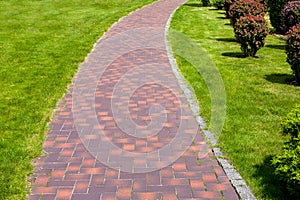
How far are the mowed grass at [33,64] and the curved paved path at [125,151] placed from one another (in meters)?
0.29

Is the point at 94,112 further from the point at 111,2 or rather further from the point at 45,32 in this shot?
the point at 111,2

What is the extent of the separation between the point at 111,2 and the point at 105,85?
717 inches

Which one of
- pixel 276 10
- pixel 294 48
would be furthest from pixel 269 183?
pixel 276 10

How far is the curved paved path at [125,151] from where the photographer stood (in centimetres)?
476

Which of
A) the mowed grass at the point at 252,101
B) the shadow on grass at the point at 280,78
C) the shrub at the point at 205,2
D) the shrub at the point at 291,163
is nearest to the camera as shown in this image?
the shrub at the point at 291,163

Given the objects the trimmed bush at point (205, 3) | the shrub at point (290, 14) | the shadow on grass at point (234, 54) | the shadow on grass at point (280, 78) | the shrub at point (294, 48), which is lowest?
the trimmed bush at point (205, 3)

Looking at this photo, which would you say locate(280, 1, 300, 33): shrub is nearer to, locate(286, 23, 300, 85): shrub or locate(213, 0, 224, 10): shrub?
locate(286, 23, 300, 85): shrub

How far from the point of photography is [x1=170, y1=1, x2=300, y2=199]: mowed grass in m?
5.30

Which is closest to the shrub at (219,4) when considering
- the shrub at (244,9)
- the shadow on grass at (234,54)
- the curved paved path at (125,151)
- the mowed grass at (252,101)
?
the shrub at (244,9)

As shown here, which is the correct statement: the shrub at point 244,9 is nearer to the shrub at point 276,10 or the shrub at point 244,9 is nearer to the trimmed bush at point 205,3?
the shrub at point 276,10

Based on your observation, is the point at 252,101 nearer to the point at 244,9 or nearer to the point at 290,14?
the point at 244,9

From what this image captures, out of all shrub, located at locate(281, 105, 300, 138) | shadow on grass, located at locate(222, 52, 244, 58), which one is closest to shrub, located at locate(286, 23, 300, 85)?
shadow on grass, located at locate(222, 52, 244, 58)

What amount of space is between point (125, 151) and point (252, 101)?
353 cm

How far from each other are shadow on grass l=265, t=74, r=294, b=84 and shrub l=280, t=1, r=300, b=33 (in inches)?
240
